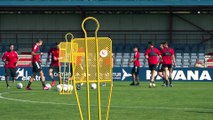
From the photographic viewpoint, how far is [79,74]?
11547 millimetres

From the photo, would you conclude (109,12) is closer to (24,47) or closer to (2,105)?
(24,47)

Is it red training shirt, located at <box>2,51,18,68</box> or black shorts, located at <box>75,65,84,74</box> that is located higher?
red training shirt, located at <box>2,51,18,68</box>

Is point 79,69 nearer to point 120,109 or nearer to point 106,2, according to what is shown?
point 120,109

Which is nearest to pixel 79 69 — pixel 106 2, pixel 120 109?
pixel 120 109

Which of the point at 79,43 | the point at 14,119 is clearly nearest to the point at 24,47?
the point at 14,119

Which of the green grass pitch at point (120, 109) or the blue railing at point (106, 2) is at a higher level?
the blue railing at point (106, 2)

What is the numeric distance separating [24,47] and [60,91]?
2997cm

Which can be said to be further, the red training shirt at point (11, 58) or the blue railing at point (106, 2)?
the blue railing at point (106, 2)

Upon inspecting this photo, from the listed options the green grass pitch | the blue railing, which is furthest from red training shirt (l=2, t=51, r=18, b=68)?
the blue railing

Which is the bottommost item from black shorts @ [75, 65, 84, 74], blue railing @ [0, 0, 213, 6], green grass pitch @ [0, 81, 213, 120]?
green grass pitch @ [0, 81, 213, 120]

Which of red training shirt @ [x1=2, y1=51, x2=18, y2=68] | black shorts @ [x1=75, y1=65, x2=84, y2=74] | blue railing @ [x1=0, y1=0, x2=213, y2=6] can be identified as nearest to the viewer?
black shorts @ [x1=75, y1=65, x2=84, y2=74]

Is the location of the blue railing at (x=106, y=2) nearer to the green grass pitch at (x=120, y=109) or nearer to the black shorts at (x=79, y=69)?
the green grass pitch at (x=120, y=109)

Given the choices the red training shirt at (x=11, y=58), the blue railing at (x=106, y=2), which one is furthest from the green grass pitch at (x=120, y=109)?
the blue railing at (x=106, y=2)

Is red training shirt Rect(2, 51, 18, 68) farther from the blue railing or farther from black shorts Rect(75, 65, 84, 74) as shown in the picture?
black shorts Rect(75, 65, 84, 74)
